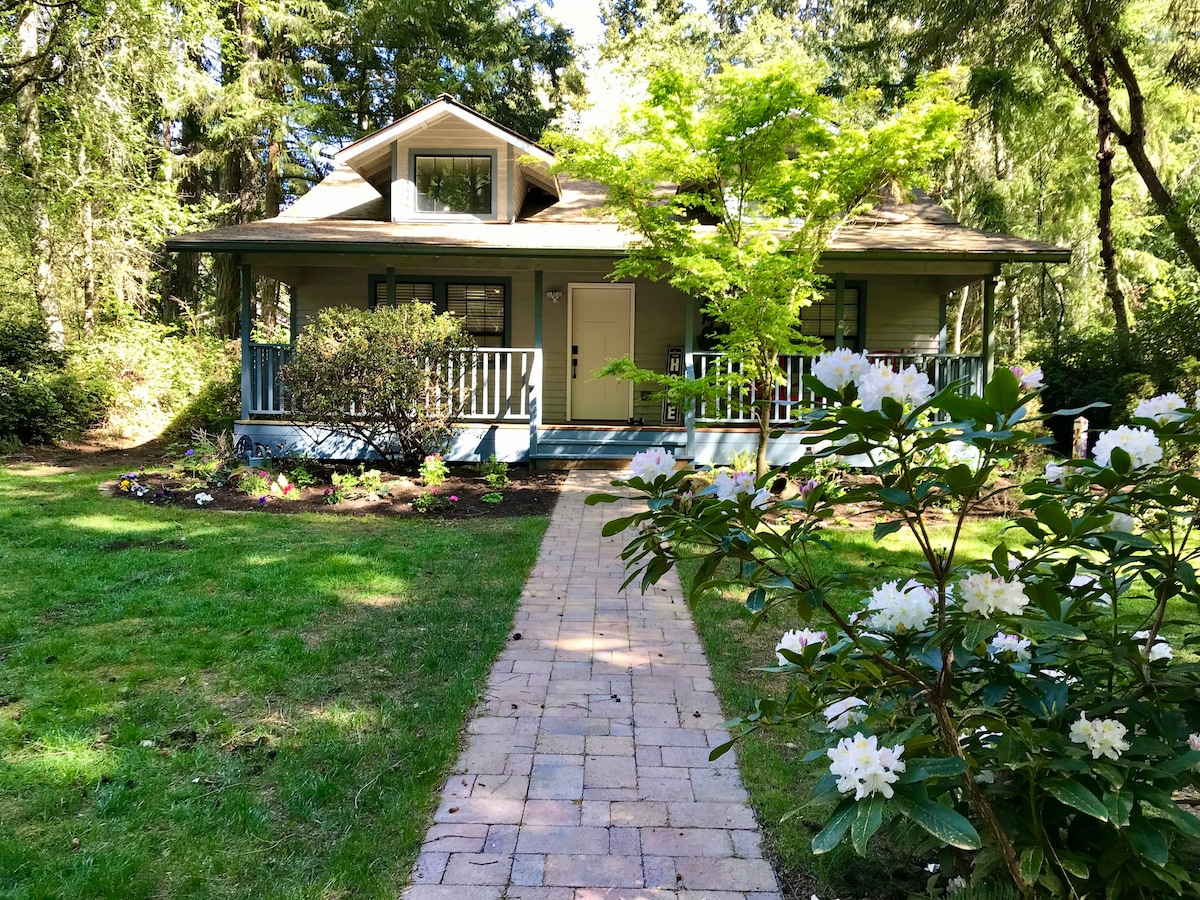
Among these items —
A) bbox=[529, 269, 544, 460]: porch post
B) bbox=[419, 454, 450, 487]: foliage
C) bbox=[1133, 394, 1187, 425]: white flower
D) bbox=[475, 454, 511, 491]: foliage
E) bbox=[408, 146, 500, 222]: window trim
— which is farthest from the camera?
bbox=[408, 146, 500, 222]: window trim

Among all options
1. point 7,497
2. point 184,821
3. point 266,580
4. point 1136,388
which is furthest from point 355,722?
point 1136,388

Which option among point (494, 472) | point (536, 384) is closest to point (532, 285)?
point (536, 384)

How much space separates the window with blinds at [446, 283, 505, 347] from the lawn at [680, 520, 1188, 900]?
7527 millimetres

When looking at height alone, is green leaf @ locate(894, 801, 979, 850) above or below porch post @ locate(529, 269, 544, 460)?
below

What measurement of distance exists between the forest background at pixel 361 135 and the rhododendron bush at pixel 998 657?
7.73 m

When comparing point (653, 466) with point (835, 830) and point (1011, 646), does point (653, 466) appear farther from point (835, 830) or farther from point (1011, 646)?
point (1011, 646)

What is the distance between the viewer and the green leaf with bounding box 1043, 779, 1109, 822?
4.67 ft

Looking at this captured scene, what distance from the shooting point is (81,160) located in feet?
49.5

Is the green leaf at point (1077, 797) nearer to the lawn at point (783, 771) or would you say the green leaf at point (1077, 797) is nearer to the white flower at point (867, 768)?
the white flower at point (867, 768)

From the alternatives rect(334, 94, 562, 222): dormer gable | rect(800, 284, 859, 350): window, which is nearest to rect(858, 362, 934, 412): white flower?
rect(800, 284, 859, 350): window

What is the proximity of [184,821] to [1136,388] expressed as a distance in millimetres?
12634

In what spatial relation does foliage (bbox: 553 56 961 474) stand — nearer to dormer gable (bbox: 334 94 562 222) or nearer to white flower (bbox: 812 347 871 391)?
dormer gable (bbox: 334 94 562 222)

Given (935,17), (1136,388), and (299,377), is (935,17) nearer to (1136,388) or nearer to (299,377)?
(1136,388)

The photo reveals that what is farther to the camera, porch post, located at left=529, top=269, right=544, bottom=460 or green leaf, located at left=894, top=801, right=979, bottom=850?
porch post, located at left=529, top=269, right=544, bottom=460
